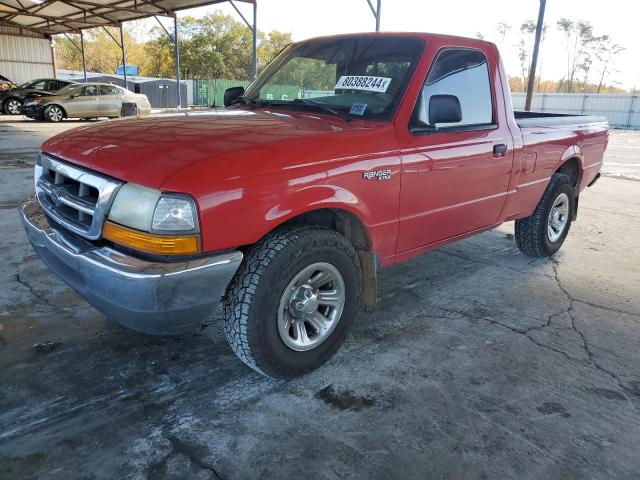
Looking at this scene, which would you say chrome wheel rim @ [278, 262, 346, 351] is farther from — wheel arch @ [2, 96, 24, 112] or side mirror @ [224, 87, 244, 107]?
wheel arch @ [2, 96, 24, 112]

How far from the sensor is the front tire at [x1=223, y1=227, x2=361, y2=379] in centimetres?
243

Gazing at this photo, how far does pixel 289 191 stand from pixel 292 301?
614 millimetres

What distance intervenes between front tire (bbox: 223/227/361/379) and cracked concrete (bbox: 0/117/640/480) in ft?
0.61

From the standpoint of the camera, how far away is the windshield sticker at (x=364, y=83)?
313cm

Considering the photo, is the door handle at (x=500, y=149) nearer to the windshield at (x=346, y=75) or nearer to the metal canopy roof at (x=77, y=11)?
the windshield at (x=346, y=75)

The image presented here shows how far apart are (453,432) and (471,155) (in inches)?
74.2

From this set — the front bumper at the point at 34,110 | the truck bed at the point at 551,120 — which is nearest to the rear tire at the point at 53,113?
the front bumper at the point at 34,110

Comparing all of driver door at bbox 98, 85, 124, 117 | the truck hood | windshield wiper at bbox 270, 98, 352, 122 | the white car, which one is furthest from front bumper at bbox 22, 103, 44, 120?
windshield wiper at bbox 270, 98, 352, 122

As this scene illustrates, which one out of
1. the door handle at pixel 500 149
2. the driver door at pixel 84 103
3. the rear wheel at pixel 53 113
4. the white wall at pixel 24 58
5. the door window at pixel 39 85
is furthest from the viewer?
the white wall at pixel 24 58

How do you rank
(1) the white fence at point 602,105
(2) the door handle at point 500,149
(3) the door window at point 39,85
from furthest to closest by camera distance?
(1) the white fence at point 602,105, (3) the door window at point 39,85, (2) the door handle at point 500,149

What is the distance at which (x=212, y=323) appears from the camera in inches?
134

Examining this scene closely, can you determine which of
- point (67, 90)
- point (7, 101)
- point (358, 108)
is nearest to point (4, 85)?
point (7, 101)

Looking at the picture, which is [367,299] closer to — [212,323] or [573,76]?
[212,323]

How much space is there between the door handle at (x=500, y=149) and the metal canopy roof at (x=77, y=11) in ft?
49.2
